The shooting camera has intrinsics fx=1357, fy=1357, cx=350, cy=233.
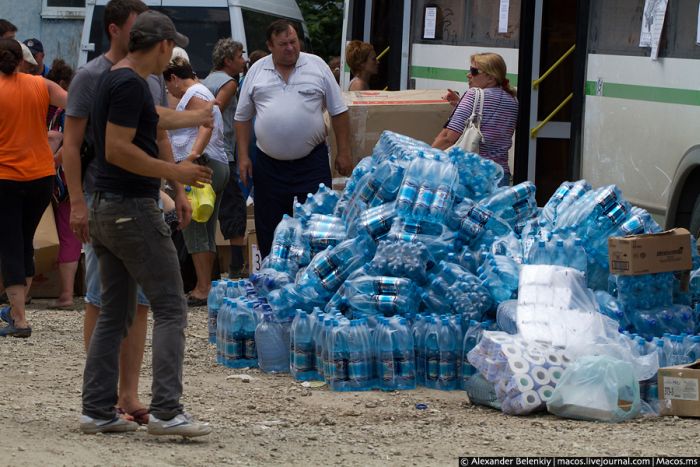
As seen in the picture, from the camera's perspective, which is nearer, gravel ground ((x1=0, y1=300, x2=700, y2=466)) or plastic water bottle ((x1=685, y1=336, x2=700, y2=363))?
gravel ground ((x1=0, y1=300, x2=700, y2=466))

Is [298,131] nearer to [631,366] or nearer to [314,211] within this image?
[314,211]

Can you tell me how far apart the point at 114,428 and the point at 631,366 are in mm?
2485

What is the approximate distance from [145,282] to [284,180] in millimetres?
3925

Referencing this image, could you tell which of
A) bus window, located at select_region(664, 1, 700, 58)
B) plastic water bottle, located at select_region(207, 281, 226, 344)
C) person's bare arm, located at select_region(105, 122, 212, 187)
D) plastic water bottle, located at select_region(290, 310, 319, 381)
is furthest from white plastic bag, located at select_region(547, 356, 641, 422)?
bus window, located at select_region(664, 1, 700, 58)

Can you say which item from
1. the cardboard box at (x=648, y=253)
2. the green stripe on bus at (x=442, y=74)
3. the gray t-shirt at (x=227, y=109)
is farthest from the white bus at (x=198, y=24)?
the cardboard box at (x=648, y=253)

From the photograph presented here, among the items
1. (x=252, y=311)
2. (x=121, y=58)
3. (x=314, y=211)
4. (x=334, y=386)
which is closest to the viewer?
(x=121, y=58)

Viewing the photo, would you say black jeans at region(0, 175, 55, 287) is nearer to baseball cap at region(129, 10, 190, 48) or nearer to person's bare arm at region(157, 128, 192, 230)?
person's bare arm at region(157, 128, 192, 230)

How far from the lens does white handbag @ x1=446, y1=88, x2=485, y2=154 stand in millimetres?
9672

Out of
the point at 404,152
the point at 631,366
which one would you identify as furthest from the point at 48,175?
the point at 631,366

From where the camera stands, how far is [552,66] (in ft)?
37.3

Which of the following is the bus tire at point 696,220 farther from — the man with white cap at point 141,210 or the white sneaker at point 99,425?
the white sneaker at point 99,425

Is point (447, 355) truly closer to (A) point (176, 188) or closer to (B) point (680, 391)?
(B) point (680, 391)

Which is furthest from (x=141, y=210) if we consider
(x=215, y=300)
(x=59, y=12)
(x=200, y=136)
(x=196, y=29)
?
(x=59, y=12)

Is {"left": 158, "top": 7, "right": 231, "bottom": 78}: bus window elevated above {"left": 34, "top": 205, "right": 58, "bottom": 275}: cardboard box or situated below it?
above
